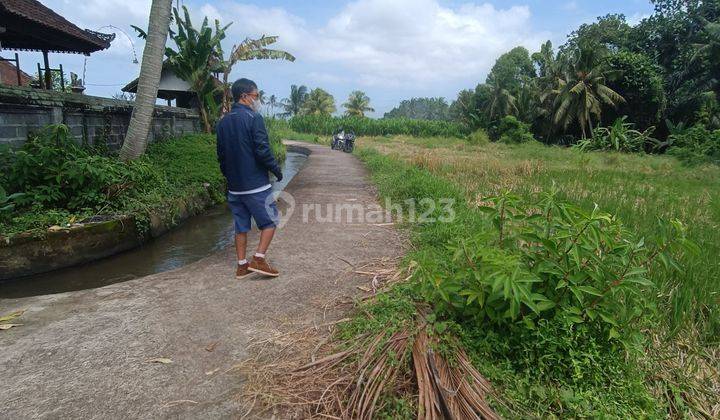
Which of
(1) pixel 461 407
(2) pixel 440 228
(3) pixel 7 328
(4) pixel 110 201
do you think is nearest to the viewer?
(1) pixel 461 407

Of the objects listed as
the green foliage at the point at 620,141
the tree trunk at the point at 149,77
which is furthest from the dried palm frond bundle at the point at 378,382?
the green foliage at the point at 620,141

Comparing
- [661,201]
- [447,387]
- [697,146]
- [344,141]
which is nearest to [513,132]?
[697,146]

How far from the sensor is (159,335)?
8.11ft

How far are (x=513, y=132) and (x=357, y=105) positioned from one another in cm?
2419

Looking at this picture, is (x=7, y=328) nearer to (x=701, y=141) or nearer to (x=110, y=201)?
(x=110, y=201)

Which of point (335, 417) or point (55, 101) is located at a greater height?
point (55, 101)

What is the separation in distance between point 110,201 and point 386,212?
3.75 metres

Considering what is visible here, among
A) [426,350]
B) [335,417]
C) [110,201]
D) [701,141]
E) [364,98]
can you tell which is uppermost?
[364,98]

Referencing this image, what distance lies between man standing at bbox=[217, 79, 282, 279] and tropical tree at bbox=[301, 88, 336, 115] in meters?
42.7

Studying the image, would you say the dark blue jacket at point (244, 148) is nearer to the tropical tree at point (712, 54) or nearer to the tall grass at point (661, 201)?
the tall grass at point (661, 201)

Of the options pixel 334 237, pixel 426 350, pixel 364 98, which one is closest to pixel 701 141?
pixel 334 237

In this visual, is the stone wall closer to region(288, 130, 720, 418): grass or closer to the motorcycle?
region(288, 130, 720, 418): grass

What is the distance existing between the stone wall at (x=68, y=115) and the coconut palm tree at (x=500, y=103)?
87.8 ft

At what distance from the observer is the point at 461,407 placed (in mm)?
1797
